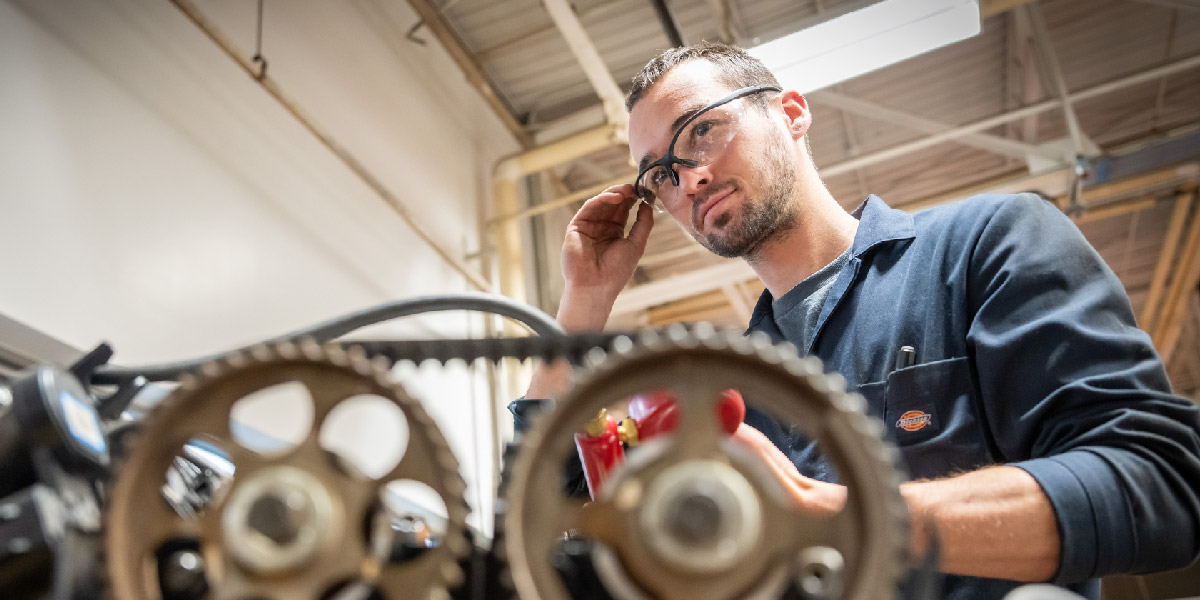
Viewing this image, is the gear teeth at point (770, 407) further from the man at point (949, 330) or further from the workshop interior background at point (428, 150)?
the workshop interior background at point (428, 150)

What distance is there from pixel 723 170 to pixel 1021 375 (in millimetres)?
695

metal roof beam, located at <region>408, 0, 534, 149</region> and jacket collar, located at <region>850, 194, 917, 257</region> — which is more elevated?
metal roof beam, located at <region>408, 0, 534, 149</region>

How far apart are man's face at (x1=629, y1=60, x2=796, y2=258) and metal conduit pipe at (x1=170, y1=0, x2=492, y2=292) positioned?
178cm

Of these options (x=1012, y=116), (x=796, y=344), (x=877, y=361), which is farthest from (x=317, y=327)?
(x=1012, y=116)

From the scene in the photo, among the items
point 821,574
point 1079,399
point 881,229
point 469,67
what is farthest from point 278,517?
point 469,67

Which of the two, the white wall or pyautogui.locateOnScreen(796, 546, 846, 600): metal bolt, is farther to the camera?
the white wall

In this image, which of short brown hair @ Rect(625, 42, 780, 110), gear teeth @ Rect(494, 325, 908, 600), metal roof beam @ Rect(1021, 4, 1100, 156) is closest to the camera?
gear teeth @ Rect(494, 325, 908, 600)

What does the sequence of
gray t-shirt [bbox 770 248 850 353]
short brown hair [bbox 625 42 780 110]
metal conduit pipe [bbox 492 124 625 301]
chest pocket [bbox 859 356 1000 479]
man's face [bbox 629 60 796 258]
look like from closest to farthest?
chest pocket [bbox 859 356 1000 479]
gray t-shirt [bbox 770 248 850 353]
man's face [bbox 629 60 796 258]
short brown hair [bbox 625 42 780 110]
metal conduit pipe [bbox 492 124 625 301]

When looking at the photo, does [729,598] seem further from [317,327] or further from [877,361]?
[877,361]

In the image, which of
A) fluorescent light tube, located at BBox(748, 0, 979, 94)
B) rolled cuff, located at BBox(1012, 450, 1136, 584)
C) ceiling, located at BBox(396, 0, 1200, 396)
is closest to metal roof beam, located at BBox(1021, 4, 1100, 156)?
ceiling, located at BBox(396, 0, 1200, 396)

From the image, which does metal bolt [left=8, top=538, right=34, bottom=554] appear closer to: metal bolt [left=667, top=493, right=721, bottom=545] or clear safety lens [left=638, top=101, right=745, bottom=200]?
metal bolt [left=667, top=493, right=721, bottom=545]

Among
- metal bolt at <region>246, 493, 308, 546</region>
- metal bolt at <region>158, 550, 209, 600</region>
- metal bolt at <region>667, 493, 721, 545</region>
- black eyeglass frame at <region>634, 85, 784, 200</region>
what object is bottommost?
metal bolt at <region>158, 550, 209, 600</region>

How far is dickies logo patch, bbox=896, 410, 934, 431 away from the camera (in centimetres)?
95

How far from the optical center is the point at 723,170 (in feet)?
4.63
